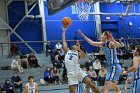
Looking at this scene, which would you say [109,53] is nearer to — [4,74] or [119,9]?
[4,74]

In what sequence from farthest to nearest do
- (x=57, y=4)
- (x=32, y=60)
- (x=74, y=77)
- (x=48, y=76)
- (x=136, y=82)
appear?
(x=32, y=60)
(x=48, y=76)
(x=57, y=4)
(x=74, y=77)
(x=136, y=82)

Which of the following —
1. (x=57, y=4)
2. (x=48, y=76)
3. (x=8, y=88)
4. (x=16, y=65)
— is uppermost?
(x=57, y=4)

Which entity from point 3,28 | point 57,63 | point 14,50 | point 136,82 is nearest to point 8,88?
point 57,63

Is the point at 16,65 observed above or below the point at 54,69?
above

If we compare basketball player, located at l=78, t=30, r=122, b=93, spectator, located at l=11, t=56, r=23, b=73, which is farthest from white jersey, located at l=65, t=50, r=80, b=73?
spectator, located at l=11, t=56, r=23, b=73

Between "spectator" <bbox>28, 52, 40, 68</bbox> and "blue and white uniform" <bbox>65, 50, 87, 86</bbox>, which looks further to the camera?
"spectator" <bbox>28, 52, 40, 68</bbox>

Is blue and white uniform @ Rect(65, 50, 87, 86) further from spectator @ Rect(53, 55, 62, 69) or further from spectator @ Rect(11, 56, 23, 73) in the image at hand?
spectator @ Rect(53, 55, 62, 69)

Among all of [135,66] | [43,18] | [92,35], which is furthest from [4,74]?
[135,66]

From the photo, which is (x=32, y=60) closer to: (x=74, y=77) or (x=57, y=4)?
(x=57, y=4)

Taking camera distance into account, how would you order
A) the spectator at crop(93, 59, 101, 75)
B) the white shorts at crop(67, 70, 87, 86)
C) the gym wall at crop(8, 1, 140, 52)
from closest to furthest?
the white shorts at crop(67, 70, 87, 86) < the spectator at crop(93, 59, 101, 75) < the gym wall at crop(8, 1, 140, 52)

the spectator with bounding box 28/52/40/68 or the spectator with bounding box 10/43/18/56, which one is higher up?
the spectator with bounding box 10/43/18/56

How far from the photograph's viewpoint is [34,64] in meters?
20.1

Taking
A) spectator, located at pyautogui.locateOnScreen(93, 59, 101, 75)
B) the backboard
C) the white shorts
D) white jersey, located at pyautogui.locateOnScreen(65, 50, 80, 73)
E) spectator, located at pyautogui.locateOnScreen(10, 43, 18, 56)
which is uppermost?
the backboard

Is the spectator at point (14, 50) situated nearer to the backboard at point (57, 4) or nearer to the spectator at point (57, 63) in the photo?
the spectator at point (57, 63)
